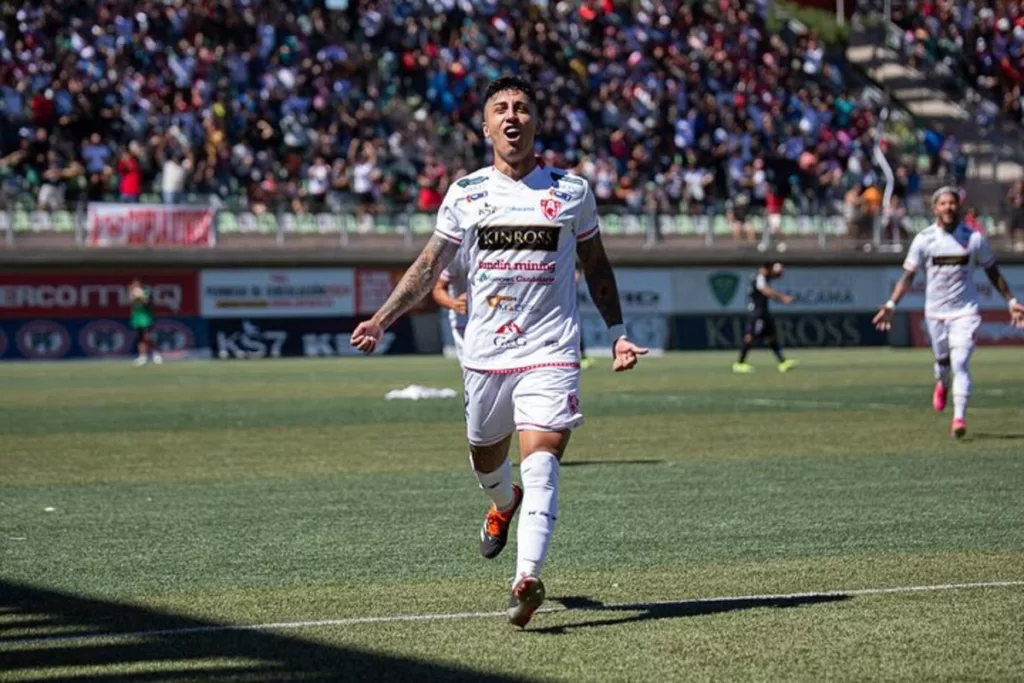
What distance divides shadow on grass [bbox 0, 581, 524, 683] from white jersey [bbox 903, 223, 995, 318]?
462 inches

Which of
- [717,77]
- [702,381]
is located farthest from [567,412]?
[717,77]

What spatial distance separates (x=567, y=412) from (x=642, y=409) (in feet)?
49.7

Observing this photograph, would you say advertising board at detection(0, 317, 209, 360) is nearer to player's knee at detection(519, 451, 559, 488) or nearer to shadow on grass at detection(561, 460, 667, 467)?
shadow on grass at detection(561, 460, 667, 467)

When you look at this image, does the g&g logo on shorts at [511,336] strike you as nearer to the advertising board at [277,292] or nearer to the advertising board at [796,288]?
the advertising board at [277,292]

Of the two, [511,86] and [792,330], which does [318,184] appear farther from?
[511,86]

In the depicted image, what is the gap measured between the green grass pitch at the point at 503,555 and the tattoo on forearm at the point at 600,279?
1.32 metres

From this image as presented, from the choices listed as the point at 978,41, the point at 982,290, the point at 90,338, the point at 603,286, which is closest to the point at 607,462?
the point at 603,286

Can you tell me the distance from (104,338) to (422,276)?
111 feet

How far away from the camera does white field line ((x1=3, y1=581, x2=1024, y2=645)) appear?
7.55 meters

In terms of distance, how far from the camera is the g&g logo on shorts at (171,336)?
41.4 metres

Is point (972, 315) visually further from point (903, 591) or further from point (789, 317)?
point (789, 317)

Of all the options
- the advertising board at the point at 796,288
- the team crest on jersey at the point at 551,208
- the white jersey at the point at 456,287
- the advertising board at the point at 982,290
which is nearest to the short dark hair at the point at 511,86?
the team crest on jersey at the point at 551,208

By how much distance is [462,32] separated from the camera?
46219 mm

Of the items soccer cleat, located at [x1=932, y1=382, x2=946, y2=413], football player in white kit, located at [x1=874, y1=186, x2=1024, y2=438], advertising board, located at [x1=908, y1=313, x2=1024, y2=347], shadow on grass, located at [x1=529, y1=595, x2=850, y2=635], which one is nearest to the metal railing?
advertising board, located at [x1=908, y1=313, x2=1024, y2=347]
